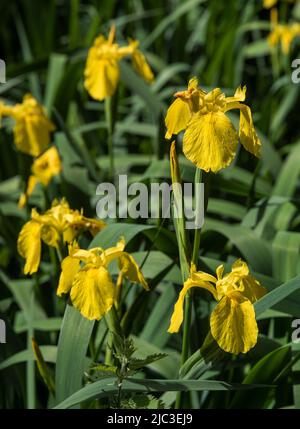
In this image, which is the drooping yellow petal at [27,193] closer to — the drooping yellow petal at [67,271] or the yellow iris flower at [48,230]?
the yellow iris flower at [48,230]

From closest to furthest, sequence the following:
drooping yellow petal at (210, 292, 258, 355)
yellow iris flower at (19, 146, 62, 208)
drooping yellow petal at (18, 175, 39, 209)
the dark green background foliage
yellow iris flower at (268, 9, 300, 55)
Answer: drooping yellow petal at (210, 292, 258, 355)
the dark green background foliage
drooping yellow petal at (18, 175, 39, 209)
yellow iris flower at (19, 146, 62, 208)
yellow iris flower at (268, 9, 300, 55)

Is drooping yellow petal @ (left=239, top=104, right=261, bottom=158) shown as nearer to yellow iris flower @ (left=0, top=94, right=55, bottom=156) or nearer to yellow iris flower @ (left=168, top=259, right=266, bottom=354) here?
yellow iris flower @ (left=168, top=259, right=266, bottom=354)

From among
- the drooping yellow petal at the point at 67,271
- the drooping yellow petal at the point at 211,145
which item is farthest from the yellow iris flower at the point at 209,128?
the drooping yellow petal at the point at 67,271

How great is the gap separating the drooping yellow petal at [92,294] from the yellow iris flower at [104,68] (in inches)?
30.2

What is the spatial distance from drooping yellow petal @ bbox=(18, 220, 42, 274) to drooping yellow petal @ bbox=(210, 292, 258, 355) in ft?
1.27

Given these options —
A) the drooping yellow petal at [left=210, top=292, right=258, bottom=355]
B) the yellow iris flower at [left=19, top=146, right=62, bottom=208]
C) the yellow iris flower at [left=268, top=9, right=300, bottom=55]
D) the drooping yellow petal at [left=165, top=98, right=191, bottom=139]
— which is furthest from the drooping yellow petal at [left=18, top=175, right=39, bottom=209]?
the yellow iris flower at [left=268, top=9, right=300, bottom=55]

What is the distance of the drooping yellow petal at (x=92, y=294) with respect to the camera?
1.18 meters

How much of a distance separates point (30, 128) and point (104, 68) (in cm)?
22

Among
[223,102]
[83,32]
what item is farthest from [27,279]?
[83,32]

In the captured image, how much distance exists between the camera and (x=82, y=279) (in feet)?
3.96

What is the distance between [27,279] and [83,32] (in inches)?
70.7

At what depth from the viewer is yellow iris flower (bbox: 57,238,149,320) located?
46.7 inches

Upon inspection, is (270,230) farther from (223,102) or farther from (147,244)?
(223,102)

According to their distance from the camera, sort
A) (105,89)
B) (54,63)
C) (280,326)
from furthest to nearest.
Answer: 1. (54,63)
2. (105,89)
3. (280,326)
